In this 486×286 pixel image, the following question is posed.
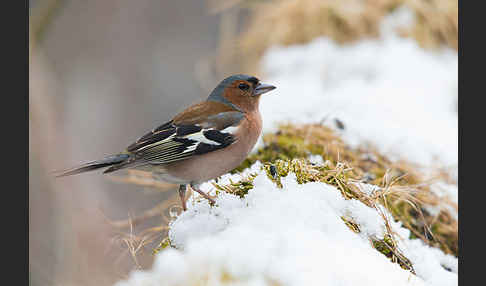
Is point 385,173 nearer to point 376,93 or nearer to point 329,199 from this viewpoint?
point 329,199

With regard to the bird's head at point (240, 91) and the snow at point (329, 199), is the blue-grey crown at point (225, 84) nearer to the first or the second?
the bird's head at point (240, 91)

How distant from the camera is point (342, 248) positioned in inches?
84.2

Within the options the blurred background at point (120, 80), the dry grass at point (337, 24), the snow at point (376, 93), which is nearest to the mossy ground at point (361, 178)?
the snow at point (376, 93)

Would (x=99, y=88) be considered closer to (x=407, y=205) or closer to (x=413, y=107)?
(x=413, y=107)

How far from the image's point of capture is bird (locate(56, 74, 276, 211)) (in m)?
3.13

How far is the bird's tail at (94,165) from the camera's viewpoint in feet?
9.80

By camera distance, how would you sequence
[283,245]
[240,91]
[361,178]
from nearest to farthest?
[283,245], [361,178], [240,91]

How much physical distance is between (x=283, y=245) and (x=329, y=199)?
2.14ft

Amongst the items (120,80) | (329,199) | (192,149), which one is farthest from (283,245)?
(120,80)

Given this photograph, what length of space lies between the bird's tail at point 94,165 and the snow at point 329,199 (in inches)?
20.9

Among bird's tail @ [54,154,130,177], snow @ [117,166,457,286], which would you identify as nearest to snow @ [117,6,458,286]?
snow @ [117,166,457,286]

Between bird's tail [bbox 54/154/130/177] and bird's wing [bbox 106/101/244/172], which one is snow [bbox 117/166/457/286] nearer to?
bird's wing [bbox 106/101/244/172]

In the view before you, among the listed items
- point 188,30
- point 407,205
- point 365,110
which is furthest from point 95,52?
point 407,205

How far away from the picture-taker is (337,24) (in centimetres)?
595
